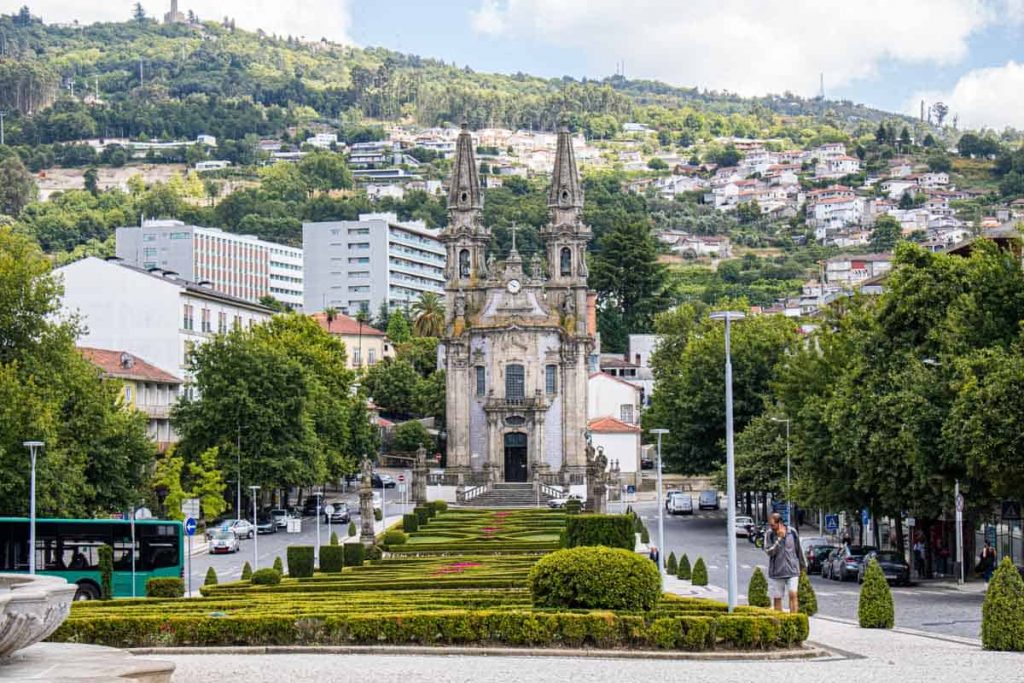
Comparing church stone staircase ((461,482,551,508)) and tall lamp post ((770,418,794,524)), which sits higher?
tall lamp post ((770,418,794,524))

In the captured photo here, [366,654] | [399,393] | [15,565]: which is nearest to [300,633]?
[366,654]

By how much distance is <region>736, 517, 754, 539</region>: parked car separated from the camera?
81.4 m

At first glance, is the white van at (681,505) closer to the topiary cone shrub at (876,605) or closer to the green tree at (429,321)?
the topiary cone shrub at (876,605)

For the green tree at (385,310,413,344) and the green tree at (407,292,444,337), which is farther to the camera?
the green tree at (385,310,413,344)

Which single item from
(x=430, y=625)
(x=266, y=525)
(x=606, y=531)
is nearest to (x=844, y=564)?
(x=606, y=531)

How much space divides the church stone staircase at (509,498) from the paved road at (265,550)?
448 centimetres

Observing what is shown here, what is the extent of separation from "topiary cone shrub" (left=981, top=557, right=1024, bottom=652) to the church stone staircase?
2853 inches

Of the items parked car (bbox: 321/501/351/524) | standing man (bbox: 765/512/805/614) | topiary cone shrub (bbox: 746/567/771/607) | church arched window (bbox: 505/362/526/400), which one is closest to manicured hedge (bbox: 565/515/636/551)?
topiary cone shrub (bbox: 746/567/771/607)

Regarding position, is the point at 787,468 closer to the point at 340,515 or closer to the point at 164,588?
the point at 340,515

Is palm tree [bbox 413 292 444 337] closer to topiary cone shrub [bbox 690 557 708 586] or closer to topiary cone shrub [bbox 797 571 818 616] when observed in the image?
topiary cone shrub [bbox 690 557 708 586]

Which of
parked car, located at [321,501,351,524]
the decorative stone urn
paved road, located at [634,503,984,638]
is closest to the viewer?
the decorative stone urn

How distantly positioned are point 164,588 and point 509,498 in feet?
203

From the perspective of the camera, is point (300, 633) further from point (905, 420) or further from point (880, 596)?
point (905, 420)

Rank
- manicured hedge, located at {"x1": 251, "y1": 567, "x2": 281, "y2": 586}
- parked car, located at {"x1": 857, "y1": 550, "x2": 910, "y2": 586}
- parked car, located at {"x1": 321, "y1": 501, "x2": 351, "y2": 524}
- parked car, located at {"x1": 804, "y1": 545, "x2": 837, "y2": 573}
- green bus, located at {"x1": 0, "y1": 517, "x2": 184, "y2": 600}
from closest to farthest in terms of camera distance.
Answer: manicured hedge, located at {"x1": 251, "y1": 567, "x2": 281, "y2": 586} → green bus, located at {"x1": 0, "y1": 517, "x2": 184, "y2": 600} → parked car, located at {"x1": 857, "y1": 550, "x2": 910, "y2": 586} → parked car, located at {"x1": 804, "y1": 545, "x2": 837, "y2": 573} → parked car, located at {"x1": 321, "y1": 501, "x2": 351, "y2": 524}
